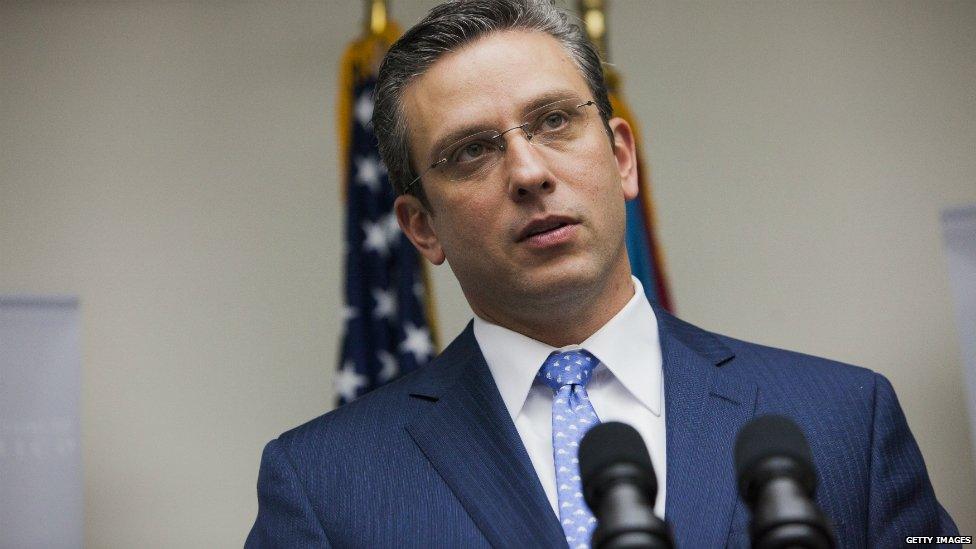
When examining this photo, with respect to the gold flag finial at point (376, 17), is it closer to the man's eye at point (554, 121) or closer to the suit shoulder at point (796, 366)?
the man's eye at point (554, 121)

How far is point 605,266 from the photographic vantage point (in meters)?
1.77

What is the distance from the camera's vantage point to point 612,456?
0.95 m

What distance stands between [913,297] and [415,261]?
185 centimetres

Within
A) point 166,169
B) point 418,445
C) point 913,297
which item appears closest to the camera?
point 418,445

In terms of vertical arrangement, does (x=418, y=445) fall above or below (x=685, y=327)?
below

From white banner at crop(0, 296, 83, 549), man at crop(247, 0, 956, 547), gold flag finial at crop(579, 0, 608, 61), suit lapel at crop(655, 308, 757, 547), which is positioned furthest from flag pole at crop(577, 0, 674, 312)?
white banner at crop(0, 296, 83, 549)

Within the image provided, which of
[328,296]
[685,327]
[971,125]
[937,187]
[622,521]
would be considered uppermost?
[971,125]

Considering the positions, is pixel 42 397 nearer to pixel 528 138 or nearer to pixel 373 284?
pixel 373 284

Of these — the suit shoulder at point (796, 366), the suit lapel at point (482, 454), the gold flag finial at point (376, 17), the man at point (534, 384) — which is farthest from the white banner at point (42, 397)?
the suit shoulder at point (796, 366)

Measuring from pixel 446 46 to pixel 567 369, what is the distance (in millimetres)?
661

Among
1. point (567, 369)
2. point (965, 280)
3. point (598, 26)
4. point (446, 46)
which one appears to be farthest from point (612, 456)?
point (598, 26)

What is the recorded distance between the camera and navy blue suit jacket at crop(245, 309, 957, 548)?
1557mm

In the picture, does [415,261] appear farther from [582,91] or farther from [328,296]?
[582,91]

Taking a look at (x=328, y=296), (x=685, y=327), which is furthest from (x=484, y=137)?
(x=328, y=296)
